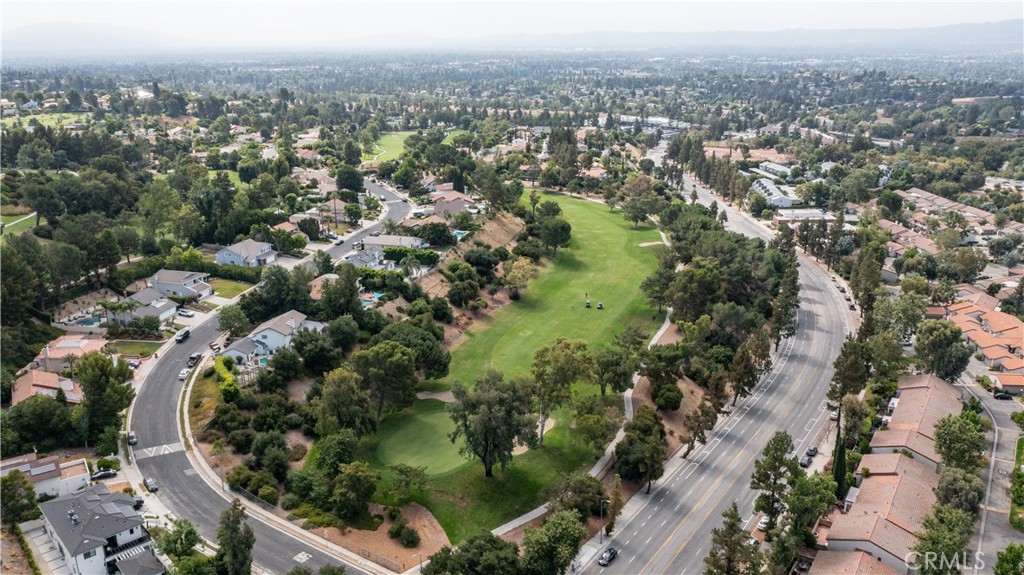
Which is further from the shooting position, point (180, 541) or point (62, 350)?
point (62, 350)

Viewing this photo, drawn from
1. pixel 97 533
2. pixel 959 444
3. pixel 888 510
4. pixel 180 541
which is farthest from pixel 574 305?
pixel 97 533

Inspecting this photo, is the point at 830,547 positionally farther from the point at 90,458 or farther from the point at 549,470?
the point at 90,458

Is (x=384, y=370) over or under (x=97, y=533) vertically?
over

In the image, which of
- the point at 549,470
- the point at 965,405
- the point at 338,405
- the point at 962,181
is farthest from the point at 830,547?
the point at 962,181

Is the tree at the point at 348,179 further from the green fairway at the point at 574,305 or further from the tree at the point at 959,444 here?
the tree at the point at 959,444

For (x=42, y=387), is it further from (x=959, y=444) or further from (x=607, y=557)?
(x=959, y=444)

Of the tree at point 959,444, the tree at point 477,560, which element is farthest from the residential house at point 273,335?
the tree at point 959,444

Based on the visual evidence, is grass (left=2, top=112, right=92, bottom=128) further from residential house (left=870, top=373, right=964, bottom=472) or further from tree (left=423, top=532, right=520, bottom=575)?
residential house (left=870, top=373, right=964, bottom=472)
